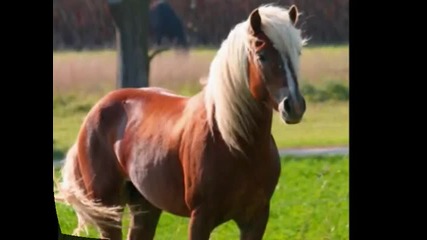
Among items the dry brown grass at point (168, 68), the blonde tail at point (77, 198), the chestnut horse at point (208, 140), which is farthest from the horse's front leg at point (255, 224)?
the blonde tail at point (77, 198)

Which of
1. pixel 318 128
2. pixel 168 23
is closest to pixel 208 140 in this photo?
pixel 318 128

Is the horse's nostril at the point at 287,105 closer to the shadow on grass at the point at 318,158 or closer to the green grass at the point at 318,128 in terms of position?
the green grass at the point at 318,128

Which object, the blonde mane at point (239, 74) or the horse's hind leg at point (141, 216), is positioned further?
the horse's hind leg at point (141, 216)

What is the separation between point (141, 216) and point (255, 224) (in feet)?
1.85

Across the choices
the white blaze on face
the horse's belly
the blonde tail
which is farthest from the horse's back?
the white blaze on face

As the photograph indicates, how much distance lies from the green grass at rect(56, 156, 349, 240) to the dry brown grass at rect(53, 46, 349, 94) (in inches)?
12.6

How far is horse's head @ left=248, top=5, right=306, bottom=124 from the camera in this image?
4.40 m

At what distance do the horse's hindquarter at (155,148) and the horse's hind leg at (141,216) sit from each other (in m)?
0.09

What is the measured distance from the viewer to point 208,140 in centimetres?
459

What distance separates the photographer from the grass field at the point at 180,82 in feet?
14.9

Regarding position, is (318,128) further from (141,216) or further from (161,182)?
(141,216)
